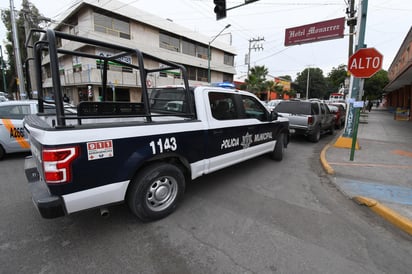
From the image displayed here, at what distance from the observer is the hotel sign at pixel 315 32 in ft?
32.8

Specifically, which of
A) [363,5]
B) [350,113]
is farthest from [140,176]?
[363,5]

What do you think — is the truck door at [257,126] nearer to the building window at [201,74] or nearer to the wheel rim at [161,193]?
the wheel rim at [161,193]

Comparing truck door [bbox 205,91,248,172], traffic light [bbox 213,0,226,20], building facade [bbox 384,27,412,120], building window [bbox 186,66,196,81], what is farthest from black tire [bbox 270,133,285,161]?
building window [bbox 186,66,196,81]

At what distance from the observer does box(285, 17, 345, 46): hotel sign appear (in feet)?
32.8

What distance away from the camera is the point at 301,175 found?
481cm

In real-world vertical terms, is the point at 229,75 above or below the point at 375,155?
above

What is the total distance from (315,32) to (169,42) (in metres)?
18.6

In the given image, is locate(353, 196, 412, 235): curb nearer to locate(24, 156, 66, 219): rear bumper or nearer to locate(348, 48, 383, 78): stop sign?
locate(348, 48, 383, 78): stop sign

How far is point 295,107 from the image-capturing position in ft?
27.1

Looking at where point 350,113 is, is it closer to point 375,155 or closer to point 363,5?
point 375,155

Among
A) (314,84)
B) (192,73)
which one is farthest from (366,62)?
(314,84)

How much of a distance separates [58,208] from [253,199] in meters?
2.82

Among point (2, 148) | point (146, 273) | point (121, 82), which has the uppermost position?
point (121, 82)

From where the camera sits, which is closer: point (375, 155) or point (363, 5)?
point (375, 155)
